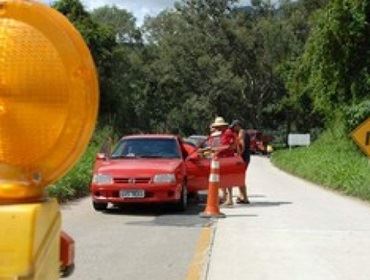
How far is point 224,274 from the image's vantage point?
329 inches

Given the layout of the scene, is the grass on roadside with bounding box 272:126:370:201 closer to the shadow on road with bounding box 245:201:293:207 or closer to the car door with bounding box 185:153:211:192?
the shadow on road with bounding box 245:201:293:207

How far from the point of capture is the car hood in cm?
1470

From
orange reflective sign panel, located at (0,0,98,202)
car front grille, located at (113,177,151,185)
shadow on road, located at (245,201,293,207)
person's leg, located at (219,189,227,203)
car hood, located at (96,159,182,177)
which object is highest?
orange reflective sign panel, located at (0,0,98,202)

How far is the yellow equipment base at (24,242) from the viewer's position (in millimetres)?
1869

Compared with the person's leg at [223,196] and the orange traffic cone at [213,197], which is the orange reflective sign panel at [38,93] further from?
the person's leg at [223,196]

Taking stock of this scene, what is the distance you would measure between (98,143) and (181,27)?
159ft

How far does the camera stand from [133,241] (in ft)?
36.4

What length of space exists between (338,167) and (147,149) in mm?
10909

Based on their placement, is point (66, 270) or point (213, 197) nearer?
point (66, 270)

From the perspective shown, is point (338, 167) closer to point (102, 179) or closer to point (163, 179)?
point (163, 179)

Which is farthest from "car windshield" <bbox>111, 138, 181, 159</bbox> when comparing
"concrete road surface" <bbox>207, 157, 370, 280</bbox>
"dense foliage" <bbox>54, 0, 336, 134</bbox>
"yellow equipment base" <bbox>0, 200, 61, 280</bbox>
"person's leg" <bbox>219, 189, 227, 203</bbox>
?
"dense foliage" <bbox>54, 0, 336, 134</bbox>

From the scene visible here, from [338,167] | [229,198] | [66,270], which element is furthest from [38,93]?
[338,167]

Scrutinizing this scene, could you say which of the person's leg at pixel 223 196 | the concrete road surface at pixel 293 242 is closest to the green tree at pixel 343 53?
the concrete road surface at pixel 293 242

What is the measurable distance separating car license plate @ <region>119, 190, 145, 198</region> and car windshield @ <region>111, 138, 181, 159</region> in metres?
1.49
